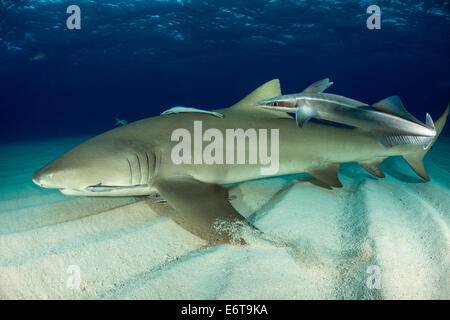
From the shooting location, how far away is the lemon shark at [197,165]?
7.31ft

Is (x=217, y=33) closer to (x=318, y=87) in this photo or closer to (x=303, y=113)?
(x=318, y=87)

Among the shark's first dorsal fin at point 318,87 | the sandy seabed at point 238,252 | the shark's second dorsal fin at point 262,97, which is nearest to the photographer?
the sandy seabed at point 238,252

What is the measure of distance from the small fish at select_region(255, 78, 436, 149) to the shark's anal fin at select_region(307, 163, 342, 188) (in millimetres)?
1697

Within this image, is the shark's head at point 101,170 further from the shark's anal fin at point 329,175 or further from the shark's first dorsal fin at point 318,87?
the shark's anal fin at point 329,175

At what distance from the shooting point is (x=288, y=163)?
11.1 feet

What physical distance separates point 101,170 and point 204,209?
1083 millimetres

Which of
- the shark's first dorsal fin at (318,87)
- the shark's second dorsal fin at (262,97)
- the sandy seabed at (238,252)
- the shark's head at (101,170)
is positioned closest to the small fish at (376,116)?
the shark's first dorsal fin at (318,87)

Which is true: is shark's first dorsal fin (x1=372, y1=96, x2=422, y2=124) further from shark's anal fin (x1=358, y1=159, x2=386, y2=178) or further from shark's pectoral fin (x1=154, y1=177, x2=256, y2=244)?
shark's anal fin (x1=358, y1=159, x2=386, y2=178)

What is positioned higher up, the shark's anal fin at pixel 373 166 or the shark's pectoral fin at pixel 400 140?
the shark's pectoral fin at pixel 400 140

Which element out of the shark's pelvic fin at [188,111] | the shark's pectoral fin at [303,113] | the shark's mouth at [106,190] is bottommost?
the shark's mouth at [106,190]

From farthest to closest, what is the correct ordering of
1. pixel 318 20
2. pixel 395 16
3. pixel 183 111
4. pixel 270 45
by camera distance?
pixel 270 45, pixel 318 20, pixel 395 16, pixel 183 111

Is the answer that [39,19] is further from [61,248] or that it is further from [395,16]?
[395,16]
